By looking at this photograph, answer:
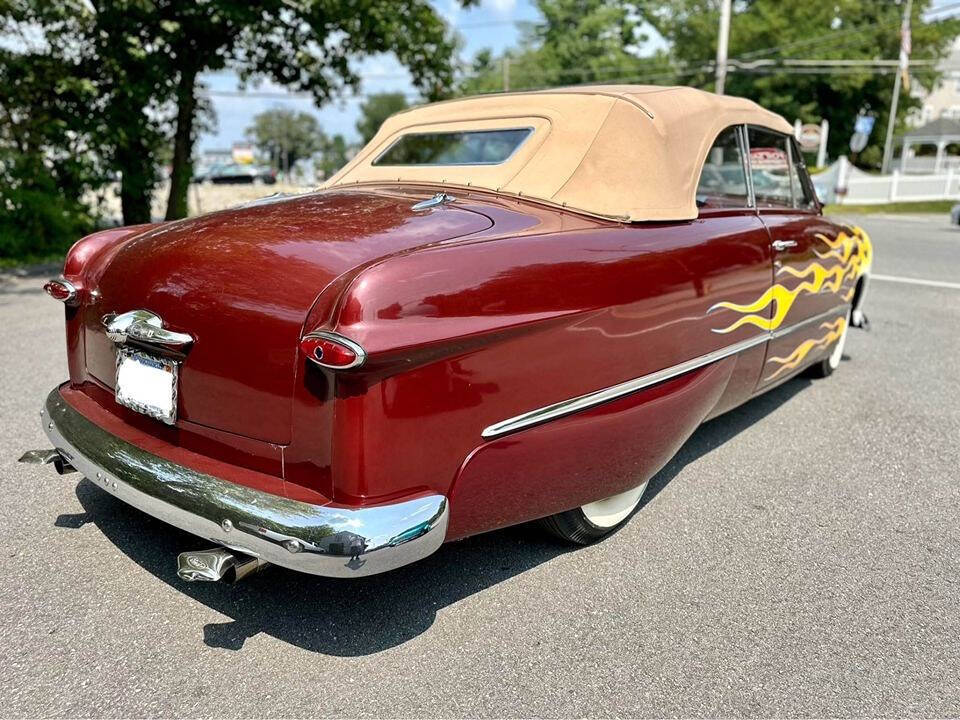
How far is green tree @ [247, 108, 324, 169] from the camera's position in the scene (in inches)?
3725

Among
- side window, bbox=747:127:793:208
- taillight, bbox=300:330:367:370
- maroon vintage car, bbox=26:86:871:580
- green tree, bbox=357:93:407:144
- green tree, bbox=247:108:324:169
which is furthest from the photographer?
green tree, bbox=247:108:324:169

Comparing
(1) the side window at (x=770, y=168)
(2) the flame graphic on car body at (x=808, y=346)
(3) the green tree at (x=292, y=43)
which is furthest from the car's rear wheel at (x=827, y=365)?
(3) the green tree at (x=292, y=43)

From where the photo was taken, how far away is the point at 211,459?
219 cm

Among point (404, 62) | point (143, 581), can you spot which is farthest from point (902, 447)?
point (404, 62)

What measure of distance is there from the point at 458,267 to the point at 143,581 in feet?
4.81

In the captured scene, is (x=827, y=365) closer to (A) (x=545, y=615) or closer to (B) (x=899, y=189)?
(A) (x=545, y=615)

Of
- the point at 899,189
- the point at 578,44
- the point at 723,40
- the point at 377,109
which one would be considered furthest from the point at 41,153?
the point at 377,109

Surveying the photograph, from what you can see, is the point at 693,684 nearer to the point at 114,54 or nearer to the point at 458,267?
the point at 458,267

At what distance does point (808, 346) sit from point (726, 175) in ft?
3.52

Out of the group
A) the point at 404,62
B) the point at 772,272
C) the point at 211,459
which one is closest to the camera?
the point at 211,459

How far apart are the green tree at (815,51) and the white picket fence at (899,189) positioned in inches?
625

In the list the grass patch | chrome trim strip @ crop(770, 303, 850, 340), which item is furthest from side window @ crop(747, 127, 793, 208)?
the grass patch

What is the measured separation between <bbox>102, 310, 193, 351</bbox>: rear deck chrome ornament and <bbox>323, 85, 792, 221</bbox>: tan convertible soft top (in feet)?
4.34

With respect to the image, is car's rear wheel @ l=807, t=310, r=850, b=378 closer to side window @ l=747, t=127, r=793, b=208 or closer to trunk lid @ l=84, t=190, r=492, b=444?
side window @ l=747, t=127, r=793, b=208
